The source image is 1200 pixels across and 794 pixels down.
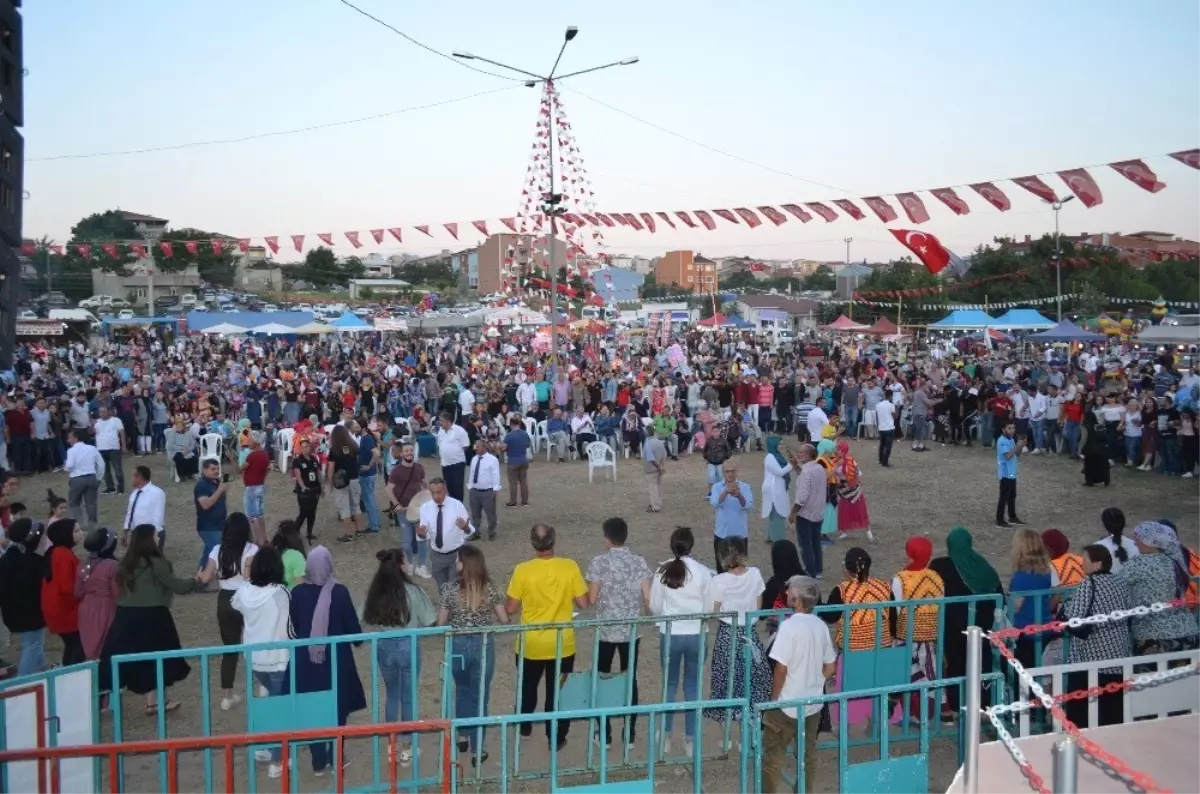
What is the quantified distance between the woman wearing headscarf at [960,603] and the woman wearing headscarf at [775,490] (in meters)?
3.81

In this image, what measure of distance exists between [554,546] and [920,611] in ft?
12.8

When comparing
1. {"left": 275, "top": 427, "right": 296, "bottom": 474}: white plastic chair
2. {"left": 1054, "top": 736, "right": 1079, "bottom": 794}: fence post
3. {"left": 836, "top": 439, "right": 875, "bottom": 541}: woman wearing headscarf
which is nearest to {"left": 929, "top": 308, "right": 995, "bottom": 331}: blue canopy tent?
{"left": 836, "top": 439, "right": 875, "bottom": 541}: woman wearing headscarf

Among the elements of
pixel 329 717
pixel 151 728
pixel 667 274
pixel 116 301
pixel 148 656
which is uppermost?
pixel 667 274

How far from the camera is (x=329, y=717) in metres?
5.12

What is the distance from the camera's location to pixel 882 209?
14953mm

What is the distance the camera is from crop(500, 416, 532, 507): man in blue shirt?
498 inches

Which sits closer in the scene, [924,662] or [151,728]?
[924,662]

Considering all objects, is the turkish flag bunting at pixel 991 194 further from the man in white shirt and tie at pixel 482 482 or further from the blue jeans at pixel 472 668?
the blue jeans at pixel 472 668

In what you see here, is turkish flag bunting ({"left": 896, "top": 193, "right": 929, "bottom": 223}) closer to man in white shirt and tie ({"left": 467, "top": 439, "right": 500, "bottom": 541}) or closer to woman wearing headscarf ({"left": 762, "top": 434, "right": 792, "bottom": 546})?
woman wearing headscarf ({"left": 762, "top": 434, "right": 792, "bottom": 546})

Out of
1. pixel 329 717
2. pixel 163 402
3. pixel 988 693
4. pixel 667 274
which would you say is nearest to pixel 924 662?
pixel 988 693

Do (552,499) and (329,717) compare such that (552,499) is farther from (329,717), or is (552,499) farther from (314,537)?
(329,717)

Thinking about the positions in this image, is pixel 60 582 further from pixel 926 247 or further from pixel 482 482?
pixel 926 247

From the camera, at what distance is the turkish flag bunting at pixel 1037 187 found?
13148 millimetres

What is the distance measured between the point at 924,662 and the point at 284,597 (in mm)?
4047
